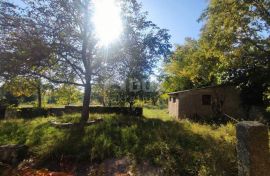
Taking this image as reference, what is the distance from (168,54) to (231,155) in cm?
879

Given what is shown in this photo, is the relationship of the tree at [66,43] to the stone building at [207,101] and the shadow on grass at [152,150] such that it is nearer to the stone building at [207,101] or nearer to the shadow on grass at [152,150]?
the shadow on grass at [152,150]

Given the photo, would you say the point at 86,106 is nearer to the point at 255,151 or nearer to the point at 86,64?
the point at 86,64

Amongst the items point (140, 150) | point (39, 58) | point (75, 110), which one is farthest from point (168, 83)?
point (140, 150)

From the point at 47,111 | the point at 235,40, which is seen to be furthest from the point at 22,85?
the point at 235,40

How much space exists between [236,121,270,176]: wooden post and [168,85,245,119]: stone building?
20.6m

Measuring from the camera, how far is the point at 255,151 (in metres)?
4.02

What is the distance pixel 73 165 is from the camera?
8.44 m

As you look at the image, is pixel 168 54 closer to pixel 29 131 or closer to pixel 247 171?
pixel 29 131

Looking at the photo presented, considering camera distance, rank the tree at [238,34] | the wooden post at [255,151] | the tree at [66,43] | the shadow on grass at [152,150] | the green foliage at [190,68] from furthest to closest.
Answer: the green foliage at [190,68], the tree at [238,34], the tree at [66,43], the shadow on grass at [152,150], the wooden post at [255,151]

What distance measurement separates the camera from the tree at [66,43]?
12328 mm

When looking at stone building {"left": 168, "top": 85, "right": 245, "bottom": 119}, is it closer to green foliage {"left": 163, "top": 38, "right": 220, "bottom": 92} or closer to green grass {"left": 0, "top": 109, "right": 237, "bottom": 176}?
green foliage {"left": 163, "top": 38, "right": 220, "bottom": 92}

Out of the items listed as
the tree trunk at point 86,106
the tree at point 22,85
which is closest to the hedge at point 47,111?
the tree at point 22,85

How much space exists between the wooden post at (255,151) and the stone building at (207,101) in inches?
811

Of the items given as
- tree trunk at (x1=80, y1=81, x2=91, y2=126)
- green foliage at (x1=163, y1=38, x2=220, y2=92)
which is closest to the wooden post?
tree trunk at (x1=80, y1=81, x2=91, y2=126)
